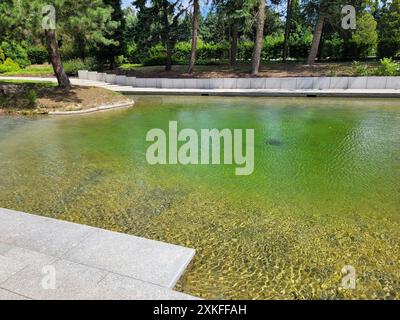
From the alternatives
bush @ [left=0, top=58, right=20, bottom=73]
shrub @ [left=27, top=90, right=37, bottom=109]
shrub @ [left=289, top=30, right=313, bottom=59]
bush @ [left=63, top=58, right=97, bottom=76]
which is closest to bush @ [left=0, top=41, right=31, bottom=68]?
bush @ [left=0, top=58, right=20, bottom=73]

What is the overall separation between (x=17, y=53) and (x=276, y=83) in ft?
98.9

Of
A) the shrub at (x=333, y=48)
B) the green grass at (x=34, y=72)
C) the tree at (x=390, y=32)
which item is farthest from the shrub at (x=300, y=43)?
the green grass at (x=34, y=72)

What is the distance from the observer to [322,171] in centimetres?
746

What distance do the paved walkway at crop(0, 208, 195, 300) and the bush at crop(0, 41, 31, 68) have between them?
3712 cm

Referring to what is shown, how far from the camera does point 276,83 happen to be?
2064 centimetres

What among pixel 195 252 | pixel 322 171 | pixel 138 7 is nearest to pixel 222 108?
pixel 322 171

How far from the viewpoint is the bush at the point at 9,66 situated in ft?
107

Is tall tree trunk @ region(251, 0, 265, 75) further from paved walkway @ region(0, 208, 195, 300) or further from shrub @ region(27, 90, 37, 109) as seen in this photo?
paved walkway @ region(0, 208, 195, 300)

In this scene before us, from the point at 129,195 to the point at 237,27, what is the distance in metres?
20.7

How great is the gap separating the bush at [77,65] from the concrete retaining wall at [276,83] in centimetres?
901

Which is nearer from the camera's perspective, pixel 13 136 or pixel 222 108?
pixel 13 136

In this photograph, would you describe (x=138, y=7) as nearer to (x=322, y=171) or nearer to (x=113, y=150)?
(x=113, y=150)

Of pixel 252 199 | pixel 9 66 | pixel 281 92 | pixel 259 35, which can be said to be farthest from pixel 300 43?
pixel 252 199
